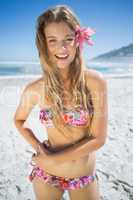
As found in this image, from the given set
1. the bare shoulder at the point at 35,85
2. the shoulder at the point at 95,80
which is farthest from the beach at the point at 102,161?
the shoulder at the point at 95,80

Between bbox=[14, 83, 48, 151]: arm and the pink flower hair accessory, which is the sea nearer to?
bbox=[14, 83, 48, 151]: arm

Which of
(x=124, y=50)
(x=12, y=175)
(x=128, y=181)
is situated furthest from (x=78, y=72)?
(x=124, y=50)

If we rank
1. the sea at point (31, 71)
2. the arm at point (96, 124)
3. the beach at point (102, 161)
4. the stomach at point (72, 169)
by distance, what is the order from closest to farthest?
the arm at point (96, 124) < the stomach at point (72, 169) < the beach at point (102, 161) < the sea at point (31, 71)

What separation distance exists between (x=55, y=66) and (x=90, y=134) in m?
0.48

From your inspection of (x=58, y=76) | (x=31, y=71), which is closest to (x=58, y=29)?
→ (x=58, y=76)

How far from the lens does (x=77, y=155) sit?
1.68m

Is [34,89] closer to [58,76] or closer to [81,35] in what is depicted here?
[58,76]

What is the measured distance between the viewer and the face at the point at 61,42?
5.40 feet

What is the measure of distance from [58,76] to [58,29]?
32cm

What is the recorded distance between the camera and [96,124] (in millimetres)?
1639

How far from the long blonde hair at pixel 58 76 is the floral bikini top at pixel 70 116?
0.09 ft

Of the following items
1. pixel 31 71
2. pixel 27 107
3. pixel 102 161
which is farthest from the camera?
pixel 31 71

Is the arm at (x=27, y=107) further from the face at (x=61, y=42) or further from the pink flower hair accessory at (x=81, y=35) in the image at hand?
the pink flower hair accessory at (x=81, y=35)

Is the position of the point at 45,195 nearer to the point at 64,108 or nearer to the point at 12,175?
the point at 64,108
